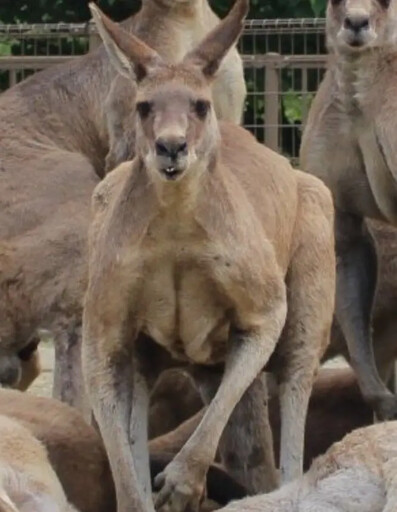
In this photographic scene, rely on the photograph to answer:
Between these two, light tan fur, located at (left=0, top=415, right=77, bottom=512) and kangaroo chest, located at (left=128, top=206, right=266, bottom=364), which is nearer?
light tan fur, located at (left=0, top=415, right=77, bottom=512)

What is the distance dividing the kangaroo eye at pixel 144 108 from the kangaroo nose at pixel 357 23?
1.64 metres

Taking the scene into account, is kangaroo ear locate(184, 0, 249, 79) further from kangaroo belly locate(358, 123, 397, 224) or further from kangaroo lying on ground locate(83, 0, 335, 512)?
kangaroo belly locate(358, 123, 397, 224)

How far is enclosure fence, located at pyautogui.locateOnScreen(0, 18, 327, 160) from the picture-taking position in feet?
40.9

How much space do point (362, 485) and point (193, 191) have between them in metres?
1.11

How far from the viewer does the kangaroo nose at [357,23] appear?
331 inches

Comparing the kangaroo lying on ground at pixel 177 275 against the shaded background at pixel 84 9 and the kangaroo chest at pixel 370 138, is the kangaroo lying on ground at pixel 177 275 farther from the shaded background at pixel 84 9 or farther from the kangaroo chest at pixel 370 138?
the shaded background at pixel 84 9

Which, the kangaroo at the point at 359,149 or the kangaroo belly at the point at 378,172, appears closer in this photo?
the kangaroo at the point at 359,149

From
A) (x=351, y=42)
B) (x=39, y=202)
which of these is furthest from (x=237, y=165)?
(x=39, y=202)

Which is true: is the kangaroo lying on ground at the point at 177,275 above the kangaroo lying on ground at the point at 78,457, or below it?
above

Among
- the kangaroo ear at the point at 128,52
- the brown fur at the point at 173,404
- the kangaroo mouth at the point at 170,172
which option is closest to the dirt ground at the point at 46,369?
the brown fur at the point at 173,404

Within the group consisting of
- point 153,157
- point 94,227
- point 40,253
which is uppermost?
point 153,157

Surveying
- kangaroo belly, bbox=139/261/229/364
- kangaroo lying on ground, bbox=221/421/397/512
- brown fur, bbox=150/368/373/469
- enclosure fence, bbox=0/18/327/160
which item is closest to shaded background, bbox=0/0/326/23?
enclosure fence, bbox=0/18/327/160

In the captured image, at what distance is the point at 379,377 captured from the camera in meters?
8.98

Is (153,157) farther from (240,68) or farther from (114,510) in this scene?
(240,68)
